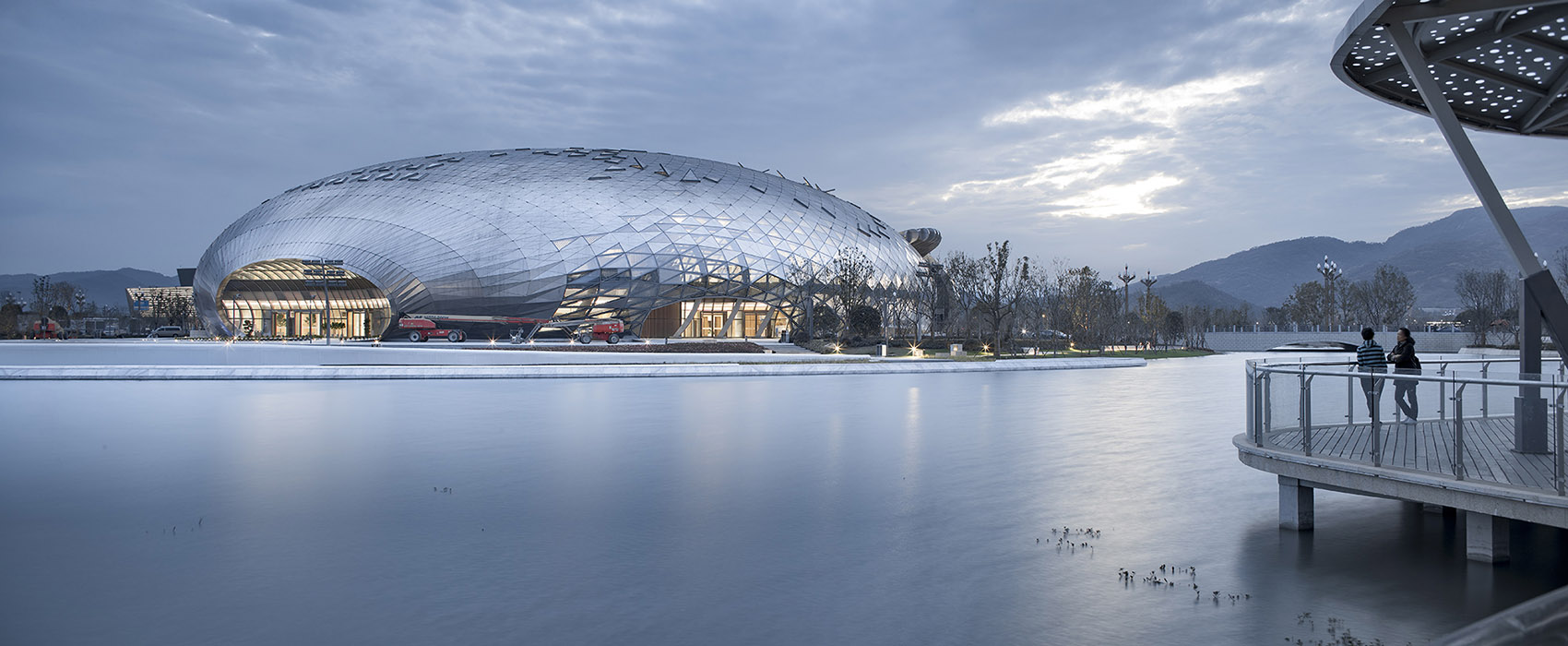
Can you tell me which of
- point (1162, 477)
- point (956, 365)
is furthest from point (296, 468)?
point (956, 365)

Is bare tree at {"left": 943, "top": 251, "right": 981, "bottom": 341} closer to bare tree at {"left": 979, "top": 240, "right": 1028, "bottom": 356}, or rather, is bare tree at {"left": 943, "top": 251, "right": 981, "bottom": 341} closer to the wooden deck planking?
bare tree at {"left": 979, "top": 240, "right": 1028, "bottom": 356}

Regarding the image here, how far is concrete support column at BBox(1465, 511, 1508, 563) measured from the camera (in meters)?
7.43

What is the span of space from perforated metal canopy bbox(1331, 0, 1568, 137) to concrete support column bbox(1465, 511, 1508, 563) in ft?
13.5

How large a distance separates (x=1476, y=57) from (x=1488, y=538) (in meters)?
4.87

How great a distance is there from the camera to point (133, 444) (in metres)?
14.2

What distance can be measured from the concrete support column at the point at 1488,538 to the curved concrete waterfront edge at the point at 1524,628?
16.7 feet

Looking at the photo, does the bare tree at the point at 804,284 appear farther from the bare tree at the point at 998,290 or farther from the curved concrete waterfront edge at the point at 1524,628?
the curved concrete waterfront edge at the point at 1524,628

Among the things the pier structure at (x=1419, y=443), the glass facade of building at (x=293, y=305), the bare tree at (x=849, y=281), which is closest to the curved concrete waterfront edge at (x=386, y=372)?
the bare tree at (x=849, y=281)

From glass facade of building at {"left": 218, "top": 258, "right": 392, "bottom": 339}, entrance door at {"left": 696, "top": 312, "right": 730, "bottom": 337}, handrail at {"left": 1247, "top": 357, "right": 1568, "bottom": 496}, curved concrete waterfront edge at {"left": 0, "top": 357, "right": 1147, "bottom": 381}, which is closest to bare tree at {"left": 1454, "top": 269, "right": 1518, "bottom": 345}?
entrance door at {"left": 696, "top": 312, "right": 730, "bottom": 337}

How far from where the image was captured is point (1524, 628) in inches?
125

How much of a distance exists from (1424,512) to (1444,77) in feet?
14.9

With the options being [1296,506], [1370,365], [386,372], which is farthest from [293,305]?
[1296,506]

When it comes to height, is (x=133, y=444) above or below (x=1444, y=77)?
below

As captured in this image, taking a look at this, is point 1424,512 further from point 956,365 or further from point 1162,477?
point 956,365
